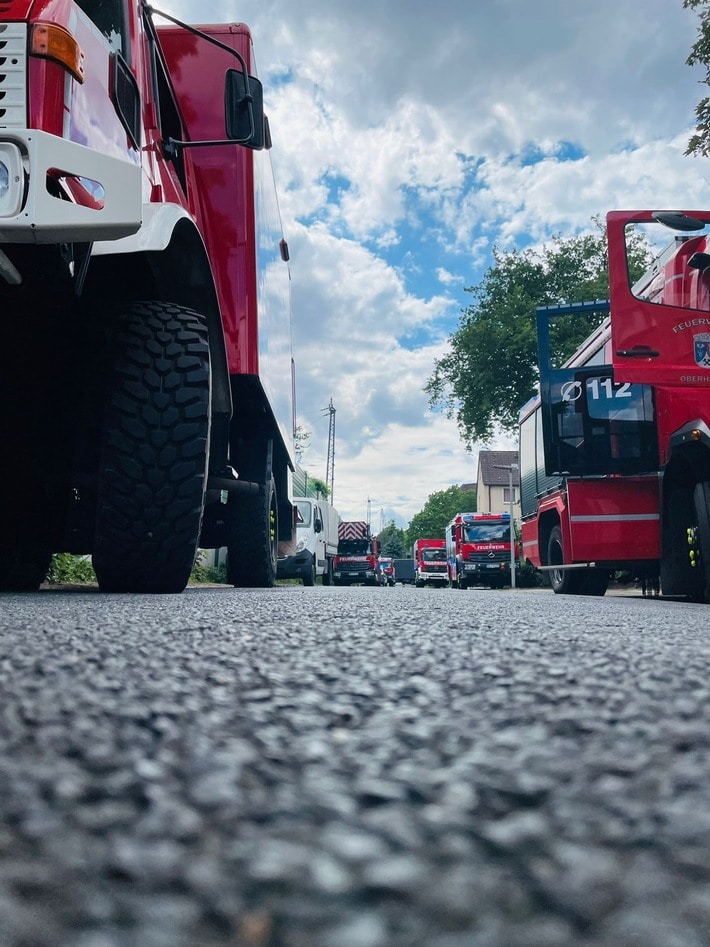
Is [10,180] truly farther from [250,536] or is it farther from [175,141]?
[250,536]

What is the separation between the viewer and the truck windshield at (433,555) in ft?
117

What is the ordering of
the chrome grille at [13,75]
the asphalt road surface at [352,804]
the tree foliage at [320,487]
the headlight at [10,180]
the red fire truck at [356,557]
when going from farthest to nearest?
1. the tree foliage at [320,487]
2. the red fire truck at [356,557]
3. the chrome grille at [13,75]
4. the headlight at [10,180]
5. the asphalt road surface at [352,804]

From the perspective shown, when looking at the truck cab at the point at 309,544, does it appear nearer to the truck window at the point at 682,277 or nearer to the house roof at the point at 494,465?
the truck window at the point at 682,277

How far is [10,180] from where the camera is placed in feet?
6.89

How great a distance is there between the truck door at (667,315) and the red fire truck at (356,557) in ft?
70.9

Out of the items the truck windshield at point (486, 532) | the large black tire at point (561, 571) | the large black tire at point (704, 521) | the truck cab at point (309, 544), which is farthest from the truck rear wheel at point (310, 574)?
the large black tire at point (704, 521)

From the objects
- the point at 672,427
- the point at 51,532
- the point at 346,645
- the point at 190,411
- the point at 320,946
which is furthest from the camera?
the point at 672,427

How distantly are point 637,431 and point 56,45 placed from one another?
568 cm

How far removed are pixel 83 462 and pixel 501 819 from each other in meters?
2.86

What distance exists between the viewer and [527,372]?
94.0 ft

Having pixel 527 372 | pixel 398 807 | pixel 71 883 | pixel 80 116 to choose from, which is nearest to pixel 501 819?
pixel 398 807

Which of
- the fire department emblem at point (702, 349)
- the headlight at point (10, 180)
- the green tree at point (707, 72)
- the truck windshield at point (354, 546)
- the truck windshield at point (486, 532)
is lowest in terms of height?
the truck windshield at point (354, 546)

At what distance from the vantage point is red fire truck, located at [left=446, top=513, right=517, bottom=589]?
24.5 metres

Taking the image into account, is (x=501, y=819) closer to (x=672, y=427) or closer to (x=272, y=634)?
(x=272, y=634)
